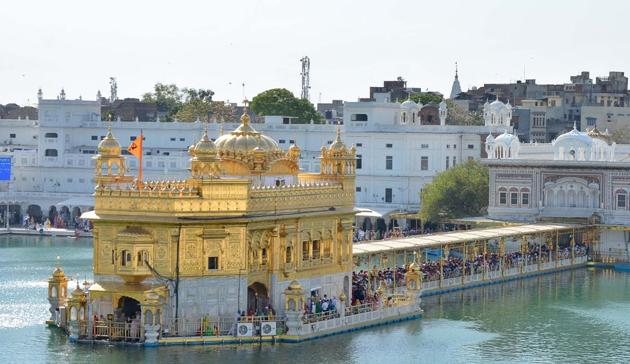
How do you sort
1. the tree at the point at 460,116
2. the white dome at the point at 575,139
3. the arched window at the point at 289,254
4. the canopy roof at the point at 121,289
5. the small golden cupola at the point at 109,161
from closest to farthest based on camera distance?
the canopy roof at the point at 121,289 < the small golden cupola at the point at 109,161 < the arched window at the point at 289,254 < the white dome at the point at 575,139 < the tree at the point at 460,116

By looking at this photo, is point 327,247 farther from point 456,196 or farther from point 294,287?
point 456,196

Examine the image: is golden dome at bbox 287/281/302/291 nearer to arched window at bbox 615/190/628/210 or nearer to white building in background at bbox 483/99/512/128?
arched window at bbox 615/190/628/210

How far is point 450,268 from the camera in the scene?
60.0 metres

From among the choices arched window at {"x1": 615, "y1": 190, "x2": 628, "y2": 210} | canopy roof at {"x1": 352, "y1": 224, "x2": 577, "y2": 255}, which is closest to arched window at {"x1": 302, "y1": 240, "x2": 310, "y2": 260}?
canopy roof at {"x1": 352, "y1": 224, "x2": 577, "y2": 255}

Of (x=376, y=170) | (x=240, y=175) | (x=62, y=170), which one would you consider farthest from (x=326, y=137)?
(x=240, y=175)

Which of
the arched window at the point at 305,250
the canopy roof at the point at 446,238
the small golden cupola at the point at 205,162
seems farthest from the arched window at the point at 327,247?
the canopy roof at the point at 446,238

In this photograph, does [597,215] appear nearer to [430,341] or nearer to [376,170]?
[376,170]

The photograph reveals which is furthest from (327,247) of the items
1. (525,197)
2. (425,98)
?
(425,98)

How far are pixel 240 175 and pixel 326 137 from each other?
48.5 m

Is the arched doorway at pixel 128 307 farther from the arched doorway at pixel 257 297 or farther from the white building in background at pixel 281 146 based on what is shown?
the white building in background at pixel 281 146

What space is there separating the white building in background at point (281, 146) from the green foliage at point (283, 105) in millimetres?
16283

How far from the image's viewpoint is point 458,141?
90688 millimetres

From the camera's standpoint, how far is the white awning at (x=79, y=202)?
89750mm

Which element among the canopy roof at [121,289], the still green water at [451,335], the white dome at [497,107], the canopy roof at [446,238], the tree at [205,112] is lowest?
the still green water at [451,335]
